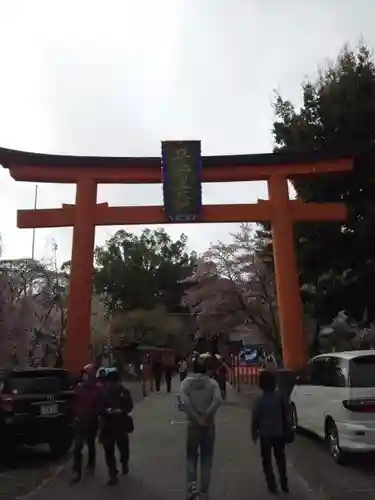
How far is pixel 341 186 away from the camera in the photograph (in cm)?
1958

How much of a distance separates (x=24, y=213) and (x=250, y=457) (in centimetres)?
1125

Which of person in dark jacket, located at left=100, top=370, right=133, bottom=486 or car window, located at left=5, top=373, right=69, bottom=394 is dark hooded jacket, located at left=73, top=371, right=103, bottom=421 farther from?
car window, located at left=5, top=373, right=69, bottom=394

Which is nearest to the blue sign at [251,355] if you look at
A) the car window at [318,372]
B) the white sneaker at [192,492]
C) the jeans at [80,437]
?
the car window at [318,372]

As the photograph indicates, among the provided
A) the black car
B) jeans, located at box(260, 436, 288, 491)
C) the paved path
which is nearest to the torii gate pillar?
the paved path

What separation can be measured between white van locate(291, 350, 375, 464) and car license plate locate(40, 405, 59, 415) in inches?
173

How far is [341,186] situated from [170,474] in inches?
488

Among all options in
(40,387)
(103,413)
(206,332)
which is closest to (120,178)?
(40,387)

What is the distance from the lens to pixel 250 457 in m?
10.9

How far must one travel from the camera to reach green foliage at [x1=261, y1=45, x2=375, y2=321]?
59.4 ft

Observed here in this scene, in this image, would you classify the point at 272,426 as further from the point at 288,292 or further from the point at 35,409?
the point at 288,292

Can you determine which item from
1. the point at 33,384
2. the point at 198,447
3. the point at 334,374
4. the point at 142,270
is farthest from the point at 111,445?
the point at 142,270

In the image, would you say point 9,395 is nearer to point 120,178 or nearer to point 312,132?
point 120,178

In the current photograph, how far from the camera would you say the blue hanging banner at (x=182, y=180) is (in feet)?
64.2

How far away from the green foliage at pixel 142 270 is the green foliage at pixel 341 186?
39.6 metres
